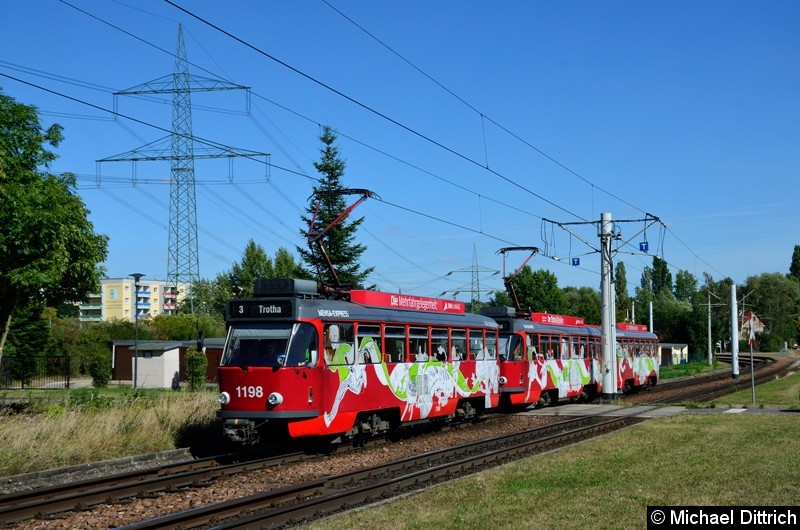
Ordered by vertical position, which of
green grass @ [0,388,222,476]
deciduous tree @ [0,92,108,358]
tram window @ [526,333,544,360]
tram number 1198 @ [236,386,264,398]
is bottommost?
green grass @ [0,388,222,476]

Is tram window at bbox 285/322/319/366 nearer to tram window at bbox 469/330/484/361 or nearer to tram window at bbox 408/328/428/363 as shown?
tram window at bbox 408/328/428/363

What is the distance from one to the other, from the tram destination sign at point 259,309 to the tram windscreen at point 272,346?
0.63ft

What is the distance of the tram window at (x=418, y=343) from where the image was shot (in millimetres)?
20312

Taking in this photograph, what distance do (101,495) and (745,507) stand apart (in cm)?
842

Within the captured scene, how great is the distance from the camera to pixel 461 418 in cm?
2406

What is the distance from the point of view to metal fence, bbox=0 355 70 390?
129 feet

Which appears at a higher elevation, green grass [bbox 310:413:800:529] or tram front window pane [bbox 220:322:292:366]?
tram front window pane [bbox 220:322:292:366]

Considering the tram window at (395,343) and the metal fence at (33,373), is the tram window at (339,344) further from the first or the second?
the metal fence at (33,373)

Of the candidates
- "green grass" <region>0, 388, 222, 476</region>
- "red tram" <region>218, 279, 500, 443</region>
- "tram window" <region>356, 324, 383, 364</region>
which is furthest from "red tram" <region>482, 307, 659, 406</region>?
"green grass" <region>0, 388, 222, 476</region>

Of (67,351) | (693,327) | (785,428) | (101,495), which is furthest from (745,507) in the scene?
(693,327)

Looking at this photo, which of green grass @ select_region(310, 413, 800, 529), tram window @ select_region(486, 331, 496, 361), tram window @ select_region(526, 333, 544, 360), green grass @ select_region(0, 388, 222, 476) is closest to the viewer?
green grass @ select_region(310, 413, 800, 529)

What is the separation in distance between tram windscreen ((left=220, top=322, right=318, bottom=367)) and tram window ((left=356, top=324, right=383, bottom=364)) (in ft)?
5.78

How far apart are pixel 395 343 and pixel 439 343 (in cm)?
227

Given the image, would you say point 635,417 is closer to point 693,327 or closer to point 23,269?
point 23,269
